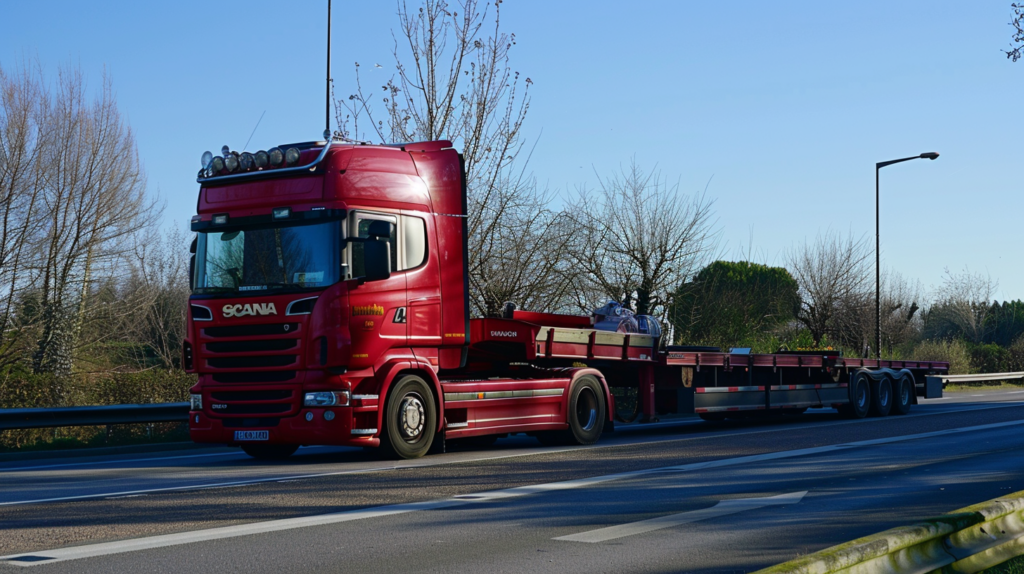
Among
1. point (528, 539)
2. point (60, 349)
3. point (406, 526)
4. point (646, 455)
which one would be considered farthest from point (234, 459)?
point (60, 349)

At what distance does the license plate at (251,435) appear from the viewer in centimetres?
1191

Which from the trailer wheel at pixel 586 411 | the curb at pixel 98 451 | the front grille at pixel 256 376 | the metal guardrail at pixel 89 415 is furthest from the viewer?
the metal guardrail at pixel 89 415

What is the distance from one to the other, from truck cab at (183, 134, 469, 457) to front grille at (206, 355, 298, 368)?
2 centimetres

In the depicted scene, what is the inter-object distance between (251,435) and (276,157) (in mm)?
3309

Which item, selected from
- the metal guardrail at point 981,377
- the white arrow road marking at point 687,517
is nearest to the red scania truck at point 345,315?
the white arrow road marking at point 687,517

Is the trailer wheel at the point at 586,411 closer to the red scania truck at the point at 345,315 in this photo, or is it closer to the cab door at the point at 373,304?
the red scania truck at the point at 345,315

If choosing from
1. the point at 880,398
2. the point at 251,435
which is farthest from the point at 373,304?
the point at 880,398

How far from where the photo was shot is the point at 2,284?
2228 cm

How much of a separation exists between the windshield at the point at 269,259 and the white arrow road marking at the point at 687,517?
17.6 feet

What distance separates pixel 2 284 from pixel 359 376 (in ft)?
45.7

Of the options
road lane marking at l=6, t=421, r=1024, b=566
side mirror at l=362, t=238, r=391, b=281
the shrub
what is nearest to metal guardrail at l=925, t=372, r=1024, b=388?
the shrub

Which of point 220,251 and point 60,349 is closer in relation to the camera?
point 220,251

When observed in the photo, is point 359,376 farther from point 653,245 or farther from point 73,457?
point 653,245

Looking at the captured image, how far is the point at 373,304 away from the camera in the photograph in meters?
12.0
